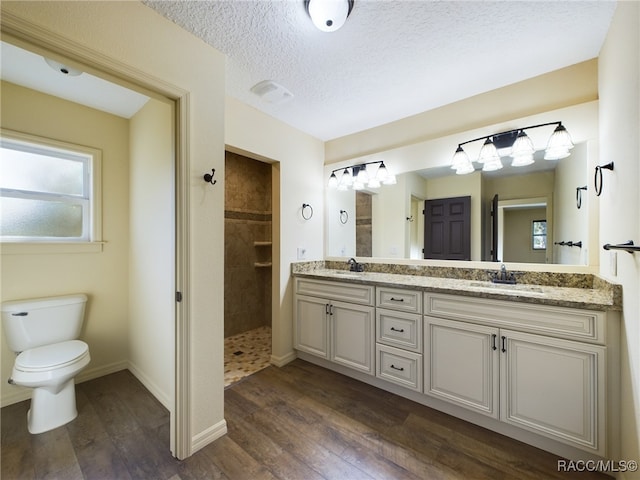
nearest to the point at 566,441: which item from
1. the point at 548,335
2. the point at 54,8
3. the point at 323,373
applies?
the point at 548,335

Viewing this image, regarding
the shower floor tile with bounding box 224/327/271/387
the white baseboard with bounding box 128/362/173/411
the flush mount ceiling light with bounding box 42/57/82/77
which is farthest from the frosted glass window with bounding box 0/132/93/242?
the shower floor tile with bounding box 224/327/271/387

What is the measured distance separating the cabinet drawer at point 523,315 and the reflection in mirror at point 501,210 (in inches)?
24.5

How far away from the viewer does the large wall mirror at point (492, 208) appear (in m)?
1.77

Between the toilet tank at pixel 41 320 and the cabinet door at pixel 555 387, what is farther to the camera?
the toilet tank at pixel 41 320

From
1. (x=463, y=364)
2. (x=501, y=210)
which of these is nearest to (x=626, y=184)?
(x=501, y=210)

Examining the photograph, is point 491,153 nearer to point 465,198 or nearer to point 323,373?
point 465,198

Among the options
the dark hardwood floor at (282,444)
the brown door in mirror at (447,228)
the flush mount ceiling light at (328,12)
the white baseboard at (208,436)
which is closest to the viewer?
the flush mount ceiling light at (328,12)

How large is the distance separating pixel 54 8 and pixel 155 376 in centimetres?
226

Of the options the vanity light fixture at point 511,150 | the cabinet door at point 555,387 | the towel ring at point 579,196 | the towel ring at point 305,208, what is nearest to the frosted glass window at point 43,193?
the towel ring at point 305,208

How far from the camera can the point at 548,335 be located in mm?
1439

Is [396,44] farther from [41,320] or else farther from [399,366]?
[41,320]

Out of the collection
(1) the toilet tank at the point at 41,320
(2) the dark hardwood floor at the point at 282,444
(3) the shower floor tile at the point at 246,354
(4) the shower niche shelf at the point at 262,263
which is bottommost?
(3) the shower floor tile at the point at 246,354

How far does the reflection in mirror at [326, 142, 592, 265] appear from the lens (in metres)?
1.84

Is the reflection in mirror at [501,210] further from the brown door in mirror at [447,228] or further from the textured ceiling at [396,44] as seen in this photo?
the textured ceiling at [396,44]
